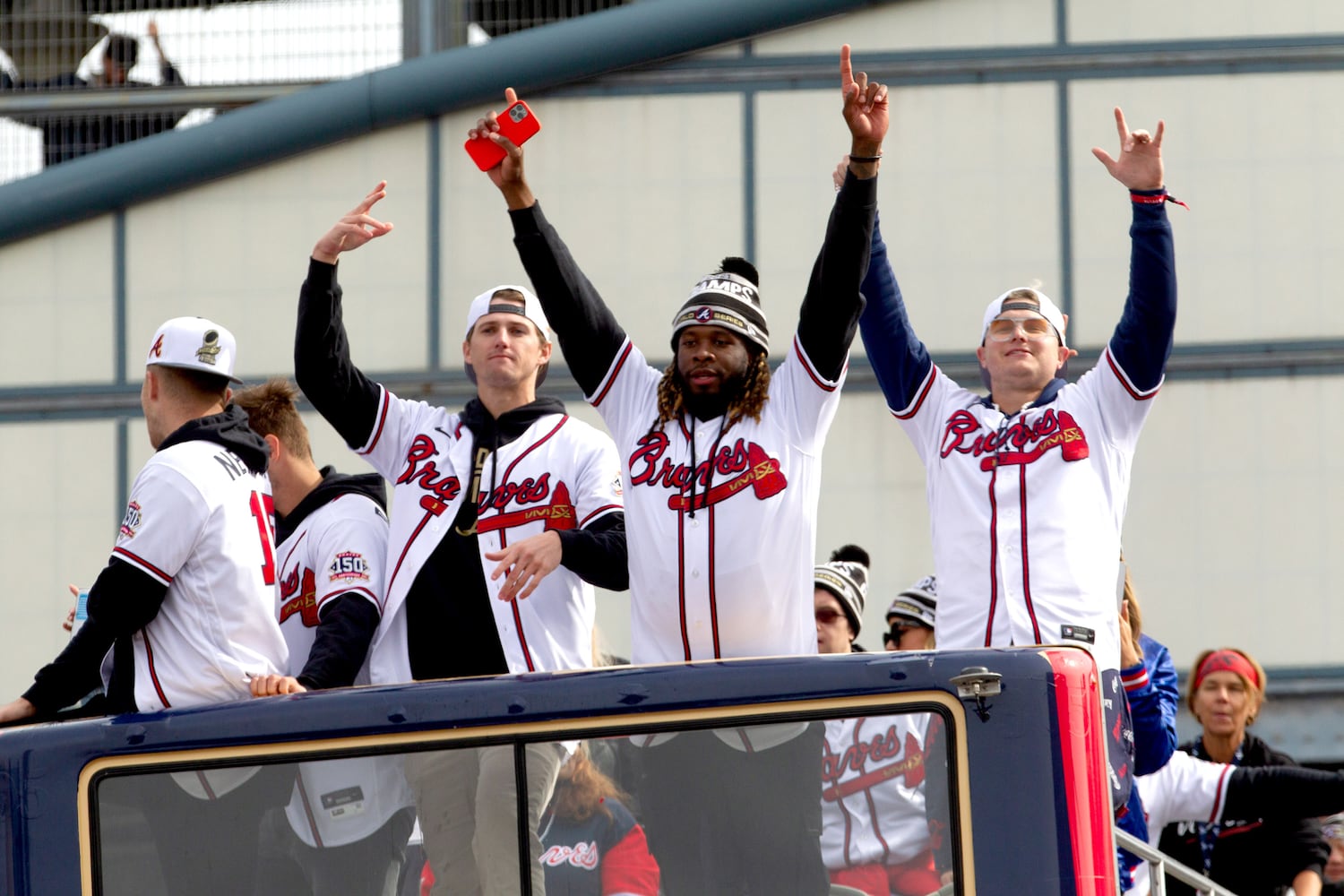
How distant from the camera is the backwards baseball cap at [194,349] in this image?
406 cm

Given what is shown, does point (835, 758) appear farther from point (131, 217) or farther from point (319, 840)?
point (131, 217)

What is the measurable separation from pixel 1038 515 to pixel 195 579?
6.81 ft

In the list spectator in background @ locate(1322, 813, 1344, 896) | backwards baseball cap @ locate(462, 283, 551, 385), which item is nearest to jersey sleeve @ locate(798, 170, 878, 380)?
backwards baseball cap @ locate(462, 283, 551, 385)

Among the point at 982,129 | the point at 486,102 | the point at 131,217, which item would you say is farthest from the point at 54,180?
the point at 982,129

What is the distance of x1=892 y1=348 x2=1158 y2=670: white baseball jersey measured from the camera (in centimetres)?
427

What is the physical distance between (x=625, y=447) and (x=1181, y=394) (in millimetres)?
6160

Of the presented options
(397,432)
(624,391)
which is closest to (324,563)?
(397,432)

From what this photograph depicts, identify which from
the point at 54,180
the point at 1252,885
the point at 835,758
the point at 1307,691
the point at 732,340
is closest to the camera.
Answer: the point at 835,758

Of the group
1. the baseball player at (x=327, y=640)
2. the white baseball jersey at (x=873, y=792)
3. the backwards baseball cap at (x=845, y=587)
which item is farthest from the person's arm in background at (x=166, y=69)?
the white baseball jersey at (x=873, y=792)

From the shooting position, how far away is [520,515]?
4441 mm

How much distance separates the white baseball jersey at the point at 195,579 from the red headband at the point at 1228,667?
3.82m

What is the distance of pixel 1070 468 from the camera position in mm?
4371

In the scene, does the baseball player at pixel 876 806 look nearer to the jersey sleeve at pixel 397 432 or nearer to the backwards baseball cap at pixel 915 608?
the jersey sleeve at pixel 397 432

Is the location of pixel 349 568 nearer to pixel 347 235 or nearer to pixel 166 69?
pixel 347 235
